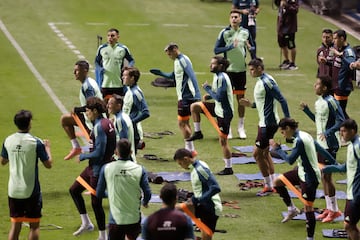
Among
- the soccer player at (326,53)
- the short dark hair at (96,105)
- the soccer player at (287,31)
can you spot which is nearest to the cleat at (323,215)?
the short dark hair at (96,105)

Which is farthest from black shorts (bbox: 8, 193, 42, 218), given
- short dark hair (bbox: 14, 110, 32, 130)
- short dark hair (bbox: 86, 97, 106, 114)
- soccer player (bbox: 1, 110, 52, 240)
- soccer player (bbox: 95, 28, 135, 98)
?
soccer player (bbox: 95, 28, 135, 98)

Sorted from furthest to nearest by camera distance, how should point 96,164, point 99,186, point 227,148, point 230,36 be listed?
point 230,36 < point 227,148 < point 96,164 < point 99,186

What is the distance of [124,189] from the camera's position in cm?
1900

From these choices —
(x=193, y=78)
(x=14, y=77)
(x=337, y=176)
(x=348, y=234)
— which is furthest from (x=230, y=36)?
(x=348, y=234)

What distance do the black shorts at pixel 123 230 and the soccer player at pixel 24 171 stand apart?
1.54m

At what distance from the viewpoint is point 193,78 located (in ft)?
86.6

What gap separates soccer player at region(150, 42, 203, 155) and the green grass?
683 mm

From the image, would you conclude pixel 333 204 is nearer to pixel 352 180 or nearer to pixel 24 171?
pixel 352 180

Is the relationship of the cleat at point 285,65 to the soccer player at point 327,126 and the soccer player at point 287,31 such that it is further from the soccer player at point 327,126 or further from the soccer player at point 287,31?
the soccer player at point 327,126

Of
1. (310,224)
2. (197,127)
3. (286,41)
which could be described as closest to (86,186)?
(310,224)

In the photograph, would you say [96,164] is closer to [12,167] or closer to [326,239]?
[12,167]

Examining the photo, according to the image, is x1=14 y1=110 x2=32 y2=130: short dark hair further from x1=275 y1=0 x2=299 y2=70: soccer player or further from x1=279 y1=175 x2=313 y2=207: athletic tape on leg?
x1=275 y1=0 x2=299 y2=70: soccer player

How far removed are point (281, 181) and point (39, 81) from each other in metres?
13.1

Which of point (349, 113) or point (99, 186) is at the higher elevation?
point (99, 186)
